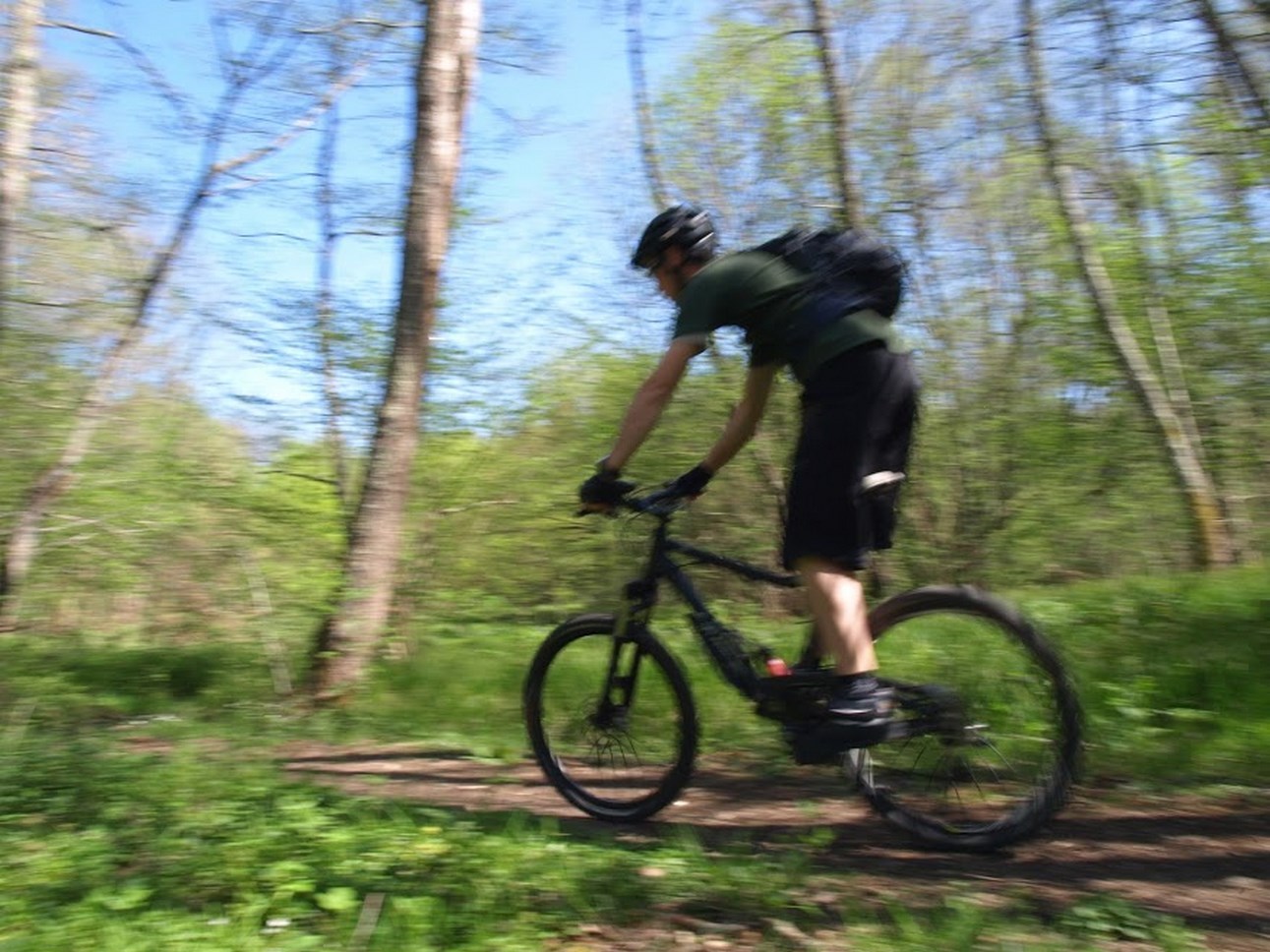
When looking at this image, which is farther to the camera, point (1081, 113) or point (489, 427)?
point (489, 427)

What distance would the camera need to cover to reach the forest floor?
8.57 feet

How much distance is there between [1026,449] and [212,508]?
577cm

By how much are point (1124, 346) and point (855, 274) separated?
4.20 m

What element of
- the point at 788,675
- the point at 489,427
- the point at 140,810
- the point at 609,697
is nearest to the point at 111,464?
the point at 489,427

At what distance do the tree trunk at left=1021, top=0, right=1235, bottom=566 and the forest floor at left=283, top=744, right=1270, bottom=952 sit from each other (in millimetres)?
3705

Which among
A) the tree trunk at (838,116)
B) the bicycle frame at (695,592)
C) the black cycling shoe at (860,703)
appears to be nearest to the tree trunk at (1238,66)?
the tree trunk at (838,116)

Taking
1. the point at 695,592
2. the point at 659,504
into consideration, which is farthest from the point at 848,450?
the point at 695,592

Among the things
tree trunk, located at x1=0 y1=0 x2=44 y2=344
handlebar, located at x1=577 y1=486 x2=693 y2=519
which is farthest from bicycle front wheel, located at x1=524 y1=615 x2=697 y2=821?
tree trunk, located at x1=0 y1=0 x2=44 y2=344

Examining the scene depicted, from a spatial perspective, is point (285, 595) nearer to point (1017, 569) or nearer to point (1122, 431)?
point (1017, 569)

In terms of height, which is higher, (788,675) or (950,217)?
(950,217)

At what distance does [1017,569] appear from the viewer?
707 centimetres

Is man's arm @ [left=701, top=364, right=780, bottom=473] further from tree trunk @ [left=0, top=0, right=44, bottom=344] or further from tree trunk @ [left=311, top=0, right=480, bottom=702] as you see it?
tree trunk @ [left=0, top=0, right=44, bottom=344]

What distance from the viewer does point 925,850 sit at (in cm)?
321

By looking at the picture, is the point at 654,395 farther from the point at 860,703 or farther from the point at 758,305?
the point at 860,703
